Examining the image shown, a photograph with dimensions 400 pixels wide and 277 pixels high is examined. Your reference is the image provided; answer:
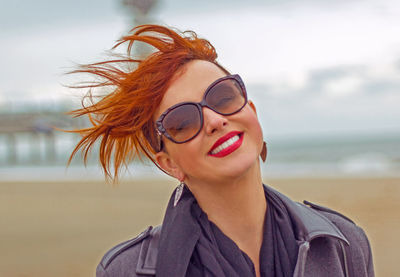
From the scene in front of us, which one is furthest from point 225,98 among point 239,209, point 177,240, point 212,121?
point 177,240

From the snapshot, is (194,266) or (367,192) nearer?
(194,266)

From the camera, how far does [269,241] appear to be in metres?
1.70

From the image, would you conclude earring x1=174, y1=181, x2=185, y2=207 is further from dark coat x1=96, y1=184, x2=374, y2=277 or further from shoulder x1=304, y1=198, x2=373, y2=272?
shoulder x1=304, y1=198, x2=373, y2=272

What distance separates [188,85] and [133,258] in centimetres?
62

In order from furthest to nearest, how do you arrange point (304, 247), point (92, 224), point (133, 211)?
point (133, 211)
point (92, 224)
point (304, 247)

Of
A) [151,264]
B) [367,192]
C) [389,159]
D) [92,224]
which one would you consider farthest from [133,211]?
[389,159]

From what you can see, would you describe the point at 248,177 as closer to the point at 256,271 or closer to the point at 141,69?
the point at 256,271

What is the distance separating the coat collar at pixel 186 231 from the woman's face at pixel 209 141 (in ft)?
0.42

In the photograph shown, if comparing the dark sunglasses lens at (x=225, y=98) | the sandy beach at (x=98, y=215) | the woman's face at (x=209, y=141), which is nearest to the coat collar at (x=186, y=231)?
the woman's face at (x=209, y=141)

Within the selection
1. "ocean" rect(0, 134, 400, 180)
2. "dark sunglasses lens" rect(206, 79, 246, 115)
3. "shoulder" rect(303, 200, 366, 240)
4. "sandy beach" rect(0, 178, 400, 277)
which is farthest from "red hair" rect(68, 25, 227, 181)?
"ocean" rect(0, 134, 400, 180)

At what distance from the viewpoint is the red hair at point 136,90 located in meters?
1.76

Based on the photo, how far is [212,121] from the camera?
1.66 m

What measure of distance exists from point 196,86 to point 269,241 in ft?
1.90

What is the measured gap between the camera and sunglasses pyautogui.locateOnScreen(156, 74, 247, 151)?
1678 millimetres
